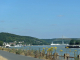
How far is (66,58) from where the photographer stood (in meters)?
29.3

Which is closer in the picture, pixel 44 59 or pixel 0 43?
pixel 44 59

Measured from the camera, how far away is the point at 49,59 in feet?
79.4

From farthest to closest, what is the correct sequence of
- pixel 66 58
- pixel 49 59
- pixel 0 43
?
1. pixel 0 43
2. pixel 66 58
3. pixel 49 59

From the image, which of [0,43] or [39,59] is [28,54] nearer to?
[39,59]

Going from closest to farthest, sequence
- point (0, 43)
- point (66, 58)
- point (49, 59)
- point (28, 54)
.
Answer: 1. point (49, 59)
2. point (66, 58)
3. point (28, 54)
4. point (0, 43)

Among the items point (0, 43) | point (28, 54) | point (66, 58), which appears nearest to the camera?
point (66, 58)

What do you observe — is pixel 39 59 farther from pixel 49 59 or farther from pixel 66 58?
pixel 66 58

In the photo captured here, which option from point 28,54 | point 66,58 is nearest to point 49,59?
point 66,58

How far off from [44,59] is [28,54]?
7508 millimetres

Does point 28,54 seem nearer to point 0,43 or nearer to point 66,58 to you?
point 66,58

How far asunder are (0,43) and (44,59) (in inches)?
5950

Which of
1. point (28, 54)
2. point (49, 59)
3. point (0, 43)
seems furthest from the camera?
point (0, 43)

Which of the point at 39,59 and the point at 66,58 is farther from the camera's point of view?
the point at 66,58

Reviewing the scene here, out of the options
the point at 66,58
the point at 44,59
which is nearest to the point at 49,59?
the point at 44,59
